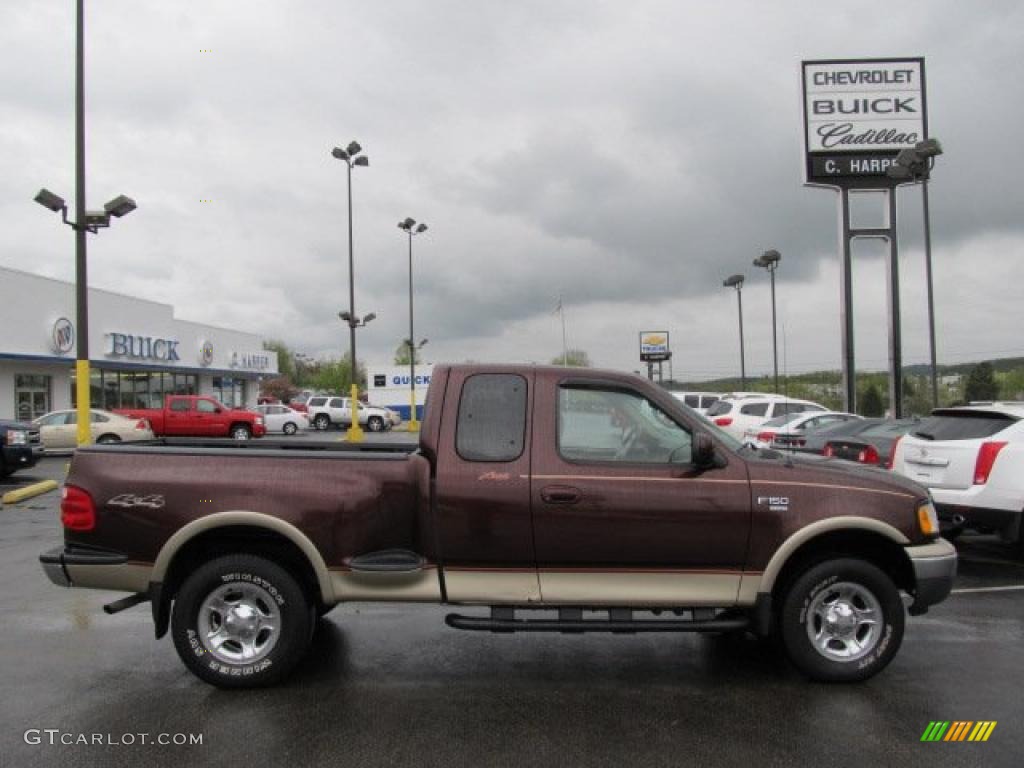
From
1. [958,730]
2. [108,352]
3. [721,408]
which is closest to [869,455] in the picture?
[958,730]

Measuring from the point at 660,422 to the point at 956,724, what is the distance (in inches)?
88.2

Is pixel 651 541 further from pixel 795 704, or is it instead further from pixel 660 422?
pixel 795 704

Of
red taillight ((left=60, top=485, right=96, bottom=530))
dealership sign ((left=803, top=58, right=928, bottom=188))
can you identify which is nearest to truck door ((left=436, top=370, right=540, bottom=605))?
red taillight ((left=60, top=485, right=96, bottom=530))

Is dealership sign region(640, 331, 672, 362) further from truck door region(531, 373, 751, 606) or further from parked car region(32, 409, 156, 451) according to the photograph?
truck door region(531, 373, 751, 606)

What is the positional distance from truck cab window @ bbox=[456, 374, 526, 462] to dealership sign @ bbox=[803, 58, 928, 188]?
22.4 metres

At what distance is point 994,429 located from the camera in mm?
7699

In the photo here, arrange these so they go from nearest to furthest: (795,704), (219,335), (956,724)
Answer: (956,724) < (795,704) < (219,335)

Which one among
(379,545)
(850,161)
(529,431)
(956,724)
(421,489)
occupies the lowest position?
(956,724)

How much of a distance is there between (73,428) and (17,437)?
783 cm

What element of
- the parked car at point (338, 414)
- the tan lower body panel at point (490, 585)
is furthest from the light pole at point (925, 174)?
the parked car at point (338, 414)

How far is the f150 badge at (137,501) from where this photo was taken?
4.62m

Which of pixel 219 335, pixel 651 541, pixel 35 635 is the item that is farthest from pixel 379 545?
pixel 219 335

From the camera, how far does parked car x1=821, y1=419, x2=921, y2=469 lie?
31.9 ft

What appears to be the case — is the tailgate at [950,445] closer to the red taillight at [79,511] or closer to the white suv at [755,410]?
the red taillight at [79,511]
